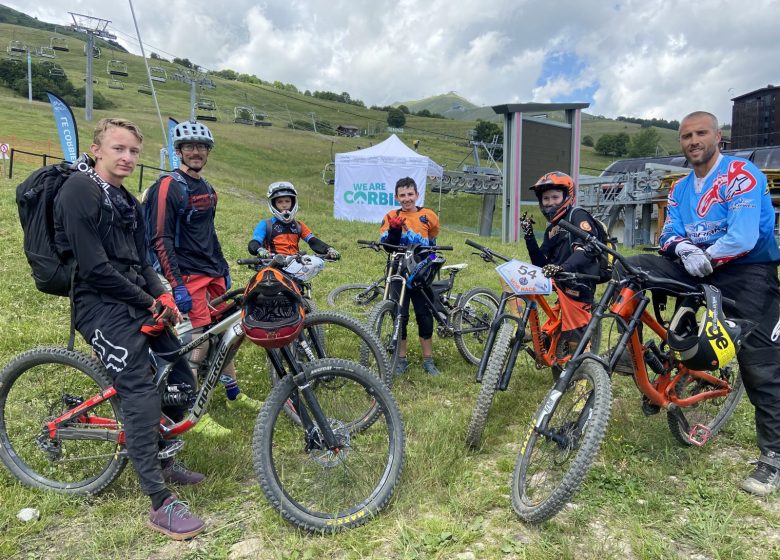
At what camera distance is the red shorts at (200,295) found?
4.16m

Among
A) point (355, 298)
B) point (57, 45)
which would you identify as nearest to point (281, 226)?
point (355, 298)

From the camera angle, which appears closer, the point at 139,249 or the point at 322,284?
the point at 139,249

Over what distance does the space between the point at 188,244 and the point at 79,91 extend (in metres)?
85.8

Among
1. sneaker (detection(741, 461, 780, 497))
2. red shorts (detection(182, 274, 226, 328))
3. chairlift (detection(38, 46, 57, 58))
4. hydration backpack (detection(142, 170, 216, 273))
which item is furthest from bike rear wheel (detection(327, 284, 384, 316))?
chairlift (detection(38, 46, 57, 58))

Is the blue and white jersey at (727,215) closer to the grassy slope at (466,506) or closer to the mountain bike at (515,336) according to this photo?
the mountain bike at (515,336)

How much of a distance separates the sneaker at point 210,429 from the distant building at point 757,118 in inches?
2274

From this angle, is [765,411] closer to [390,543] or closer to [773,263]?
[773,263]

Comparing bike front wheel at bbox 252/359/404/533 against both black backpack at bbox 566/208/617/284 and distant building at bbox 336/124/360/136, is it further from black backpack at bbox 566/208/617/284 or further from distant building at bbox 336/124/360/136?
distant building at bbox 336/124/360/136

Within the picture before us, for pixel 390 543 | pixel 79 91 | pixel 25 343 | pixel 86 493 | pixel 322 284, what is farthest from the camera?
pixel 79 91

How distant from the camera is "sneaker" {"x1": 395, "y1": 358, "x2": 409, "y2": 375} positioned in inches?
224

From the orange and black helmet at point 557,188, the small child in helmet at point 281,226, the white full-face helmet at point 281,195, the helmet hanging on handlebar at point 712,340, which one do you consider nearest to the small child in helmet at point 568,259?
the orange and black helmet at point 557,188

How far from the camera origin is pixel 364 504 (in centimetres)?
301

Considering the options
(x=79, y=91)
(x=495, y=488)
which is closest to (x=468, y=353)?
(x=495, y=488)

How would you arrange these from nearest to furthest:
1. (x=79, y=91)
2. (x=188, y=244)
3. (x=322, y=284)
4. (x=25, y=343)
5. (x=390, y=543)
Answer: (x=390, y=543) < (x=188, y=244) < (x=25, y=343) < (x=322, y=284) < (x=79, y=91)
